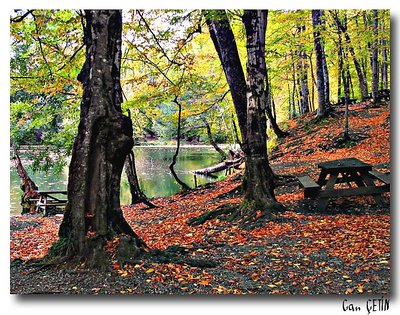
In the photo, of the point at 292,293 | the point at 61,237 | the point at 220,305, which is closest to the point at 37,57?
the point at 61,237

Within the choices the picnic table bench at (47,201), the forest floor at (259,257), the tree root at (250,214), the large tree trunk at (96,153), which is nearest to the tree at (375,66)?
the forest floor at (259,257)

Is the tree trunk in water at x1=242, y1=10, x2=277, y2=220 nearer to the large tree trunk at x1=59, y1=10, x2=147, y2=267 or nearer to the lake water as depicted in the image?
the large tree trunk at x1=59, y1=10, x2=147, y2=267

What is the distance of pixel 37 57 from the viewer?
4902 millimetres

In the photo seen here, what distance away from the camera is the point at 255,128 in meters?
4.53

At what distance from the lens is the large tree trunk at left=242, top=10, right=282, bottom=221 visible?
4.50 meters

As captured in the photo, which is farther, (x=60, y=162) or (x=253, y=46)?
(x=60, y=162)

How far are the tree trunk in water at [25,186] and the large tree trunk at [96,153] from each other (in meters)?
1.40

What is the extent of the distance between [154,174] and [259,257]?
844 centimetres

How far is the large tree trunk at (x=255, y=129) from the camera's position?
14.8 feet

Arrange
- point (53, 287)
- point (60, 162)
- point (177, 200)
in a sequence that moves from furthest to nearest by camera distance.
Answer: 1. point (177, 200)
2. point (60, 162)
3. point (53, 287)

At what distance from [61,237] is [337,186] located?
12.1 ft

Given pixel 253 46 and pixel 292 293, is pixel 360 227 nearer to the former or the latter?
pixel 292 293

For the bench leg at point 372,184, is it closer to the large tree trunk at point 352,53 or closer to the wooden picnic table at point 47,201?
the large tree trunk at point 352,53
